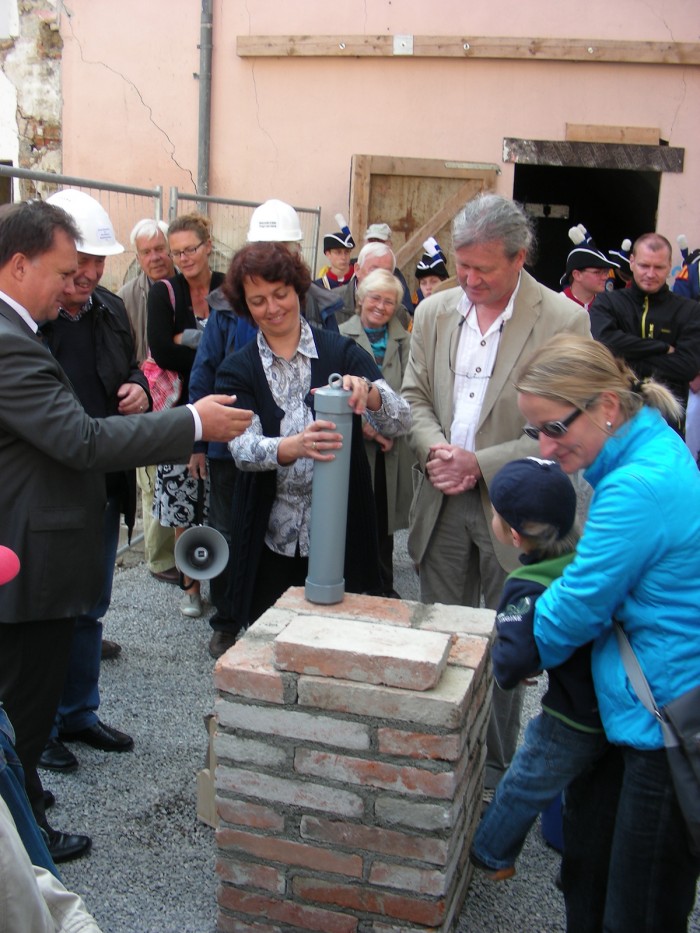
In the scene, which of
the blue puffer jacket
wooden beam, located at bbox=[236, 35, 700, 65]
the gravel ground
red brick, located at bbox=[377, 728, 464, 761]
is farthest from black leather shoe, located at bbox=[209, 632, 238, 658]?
wooden beam, located at bbox=[236, 35, 700, 65]

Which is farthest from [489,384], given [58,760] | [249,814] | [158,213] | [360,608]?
[158,213]

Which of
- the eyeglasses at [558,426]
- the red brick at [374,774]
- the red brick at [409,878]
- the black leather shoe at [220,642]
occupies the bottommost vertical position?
the black leather shoe at [220,642]

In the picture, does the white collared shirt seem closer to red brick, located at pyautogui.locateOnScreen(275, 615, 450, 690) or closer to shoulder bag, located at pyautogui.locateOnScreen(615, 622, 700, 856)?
red brick, located at pyautogui.locateOnScreen(275, 615, 450, 690)

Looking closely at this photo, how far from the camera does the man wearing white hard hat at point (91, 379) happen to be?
11.0ft

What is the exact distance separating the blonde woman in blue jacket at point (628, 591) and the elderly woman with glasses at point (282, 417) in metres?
1.01

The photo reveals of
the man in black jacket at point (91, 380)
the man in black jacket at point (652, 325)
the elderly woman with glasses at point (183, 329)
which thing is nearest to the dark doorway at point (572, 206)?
the man in black jacket at point (652, 325)

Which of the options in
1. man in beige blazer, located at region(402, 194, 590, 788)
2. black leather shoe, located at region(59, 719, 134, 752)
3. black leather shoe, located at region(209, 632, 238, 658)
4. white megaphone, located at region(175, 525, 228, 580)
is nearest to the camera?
man in beige blazer, located at region(402, 194, 590, 788)

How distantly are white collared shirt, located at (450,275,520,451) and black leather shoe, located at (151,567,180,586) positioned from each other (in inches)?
106

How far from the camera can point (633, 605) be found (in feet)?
6.50

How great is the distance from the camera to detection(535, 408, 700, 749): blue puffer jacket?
1899mm

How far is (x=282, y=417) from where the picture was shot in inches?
124

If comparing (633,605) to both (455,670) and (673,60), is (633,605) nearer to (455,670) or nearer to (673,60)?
(455,670)

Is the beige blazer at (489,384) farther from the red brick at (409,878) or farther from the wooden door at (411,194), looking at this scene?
the wooden door at (411,194)

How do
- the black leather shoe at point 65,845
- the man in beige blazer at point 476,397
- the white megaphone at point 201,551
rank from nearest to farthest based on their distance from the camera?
the black leather shoe at point 65,845
the man in beige blazer at point 476,397
the white megaphone at point 201,551
